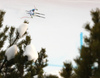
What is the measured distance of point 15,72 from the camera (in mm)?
8695

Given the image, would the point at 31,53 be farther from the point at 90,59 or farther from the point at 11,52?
the point at 90,59

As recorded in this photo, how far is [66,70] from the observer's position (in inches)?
200

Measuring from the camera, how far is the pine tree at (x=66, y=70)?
Answer: 16.4ft

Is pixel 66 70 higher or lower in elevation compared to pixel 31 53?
lower

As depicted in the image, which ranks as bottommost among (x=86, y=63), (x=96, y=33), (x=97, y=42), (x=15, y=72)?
(x=86, y=63)

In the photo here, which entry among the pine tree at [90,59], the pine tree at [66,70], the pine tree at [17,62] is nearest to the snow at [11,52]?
the pine tree at [17,62]

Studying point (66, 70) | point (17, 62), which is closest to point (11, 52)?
point (17, 62)

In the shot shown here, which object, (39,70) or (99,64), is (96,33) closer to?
(99,64)

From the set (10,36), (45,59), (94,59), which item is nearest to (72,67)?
(94,59)

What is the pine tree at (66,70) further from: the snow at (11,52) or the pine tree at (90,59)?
the snow at (11,52)

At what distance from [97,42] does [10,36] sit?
20.2ft

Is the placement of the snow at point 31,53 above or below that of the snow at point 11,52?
below

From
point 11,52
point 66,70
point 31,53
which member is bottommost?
point 66,70

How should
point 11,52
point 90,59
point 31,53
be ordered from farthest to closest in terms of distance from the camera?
point 11,52 < point 31,53 < point 90,59
